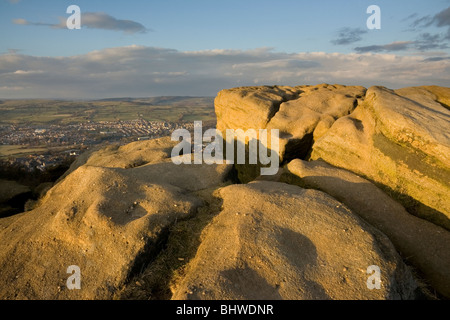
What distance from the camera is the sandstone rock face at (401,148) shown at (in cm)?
1127

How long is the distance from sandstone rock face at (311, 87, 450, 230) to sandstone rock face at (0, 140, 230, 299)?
8.84 meters

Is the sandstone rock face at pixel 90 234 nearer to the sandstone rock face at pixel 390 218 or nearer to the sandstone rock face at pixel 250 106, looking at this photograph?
the sandstone rock face at pixel 390 218

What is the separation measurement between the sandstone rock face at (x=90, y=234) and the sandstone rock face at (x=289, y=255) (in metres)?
1.70

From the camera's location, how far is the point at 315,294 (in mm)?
6531

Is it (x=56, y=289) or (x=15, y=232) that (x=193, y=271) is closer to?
(x=56, y=289)

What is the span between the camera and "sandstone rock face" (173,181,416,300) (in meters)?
6.57

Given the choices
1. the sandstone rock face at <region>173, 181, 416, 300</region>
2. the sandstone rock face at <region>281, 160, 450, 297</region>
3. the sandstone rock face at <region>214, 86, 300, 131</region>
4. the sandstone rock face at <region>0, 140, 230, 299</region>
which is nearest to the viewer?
the sandstone rock face at <region>173, 181, 416, 300</region>

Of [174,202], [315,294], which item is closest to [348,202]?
[315,294]

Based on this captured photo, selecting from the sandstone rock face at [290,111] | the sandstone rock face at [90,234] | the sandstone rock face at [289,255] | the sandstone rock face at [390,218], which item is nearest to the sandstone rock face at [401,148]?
the sandstone rock face at [390,218]

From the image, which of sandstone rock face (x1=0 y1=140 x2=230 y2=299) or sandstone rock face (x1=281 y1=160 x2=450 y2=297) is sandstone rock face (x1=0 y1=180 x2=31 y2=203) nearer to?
sandstone rock face (x1=0 y1=140 x2=230 y2=299)

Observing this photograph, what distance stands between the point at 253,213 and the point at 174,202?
9.85 ft

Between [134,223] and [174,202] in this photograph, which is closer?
[134,223]

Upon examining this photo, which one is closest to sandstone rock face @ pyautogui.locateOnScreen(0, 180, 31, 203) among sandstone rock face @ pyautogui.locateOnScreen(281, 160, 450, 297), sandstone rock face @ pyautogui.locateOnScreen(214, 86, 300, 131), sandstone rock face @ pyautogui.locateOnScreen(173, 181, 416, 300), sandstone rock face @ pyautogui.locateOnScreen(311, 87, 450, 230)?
sandstone rock face @ pyautogui.locateOnScreen(173, 181, 416, 300)

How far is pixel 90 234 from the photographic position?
27.7ft
